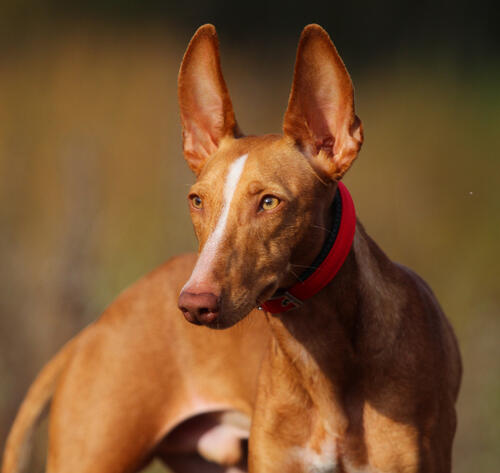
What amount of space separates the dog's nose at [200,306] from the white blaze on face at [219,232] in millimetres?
53

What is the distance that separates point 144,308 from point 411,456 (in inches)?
57.6

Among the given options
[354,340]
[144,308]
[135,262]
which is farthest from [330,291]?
[135,262]

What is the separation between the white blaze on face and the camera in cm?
230

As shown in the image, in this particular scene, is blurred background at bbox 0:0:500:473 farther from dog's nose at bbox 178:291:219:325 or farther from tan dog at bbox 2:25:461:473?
dog's nose at bbox 178:291:219:325

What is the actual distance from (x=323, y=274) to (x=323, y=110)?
546 millimetres

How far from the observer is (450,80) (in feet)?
19.7

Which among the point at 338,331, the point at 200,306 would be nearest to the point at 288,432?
the point at 338,331

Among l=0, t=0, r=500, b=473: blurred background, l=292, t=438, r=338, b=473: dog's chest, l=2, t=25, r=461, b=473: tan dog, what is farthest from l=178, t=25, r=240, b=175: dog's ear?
l=0, t=0, r=500, b=473: blurred background

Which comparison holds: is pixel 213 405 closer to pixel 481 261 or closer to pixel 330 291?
pixel 330 291

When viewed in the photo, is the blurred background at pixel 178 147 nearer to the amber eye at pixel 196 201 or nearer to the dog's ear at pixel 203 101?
the dog's ear at pixel 203 101

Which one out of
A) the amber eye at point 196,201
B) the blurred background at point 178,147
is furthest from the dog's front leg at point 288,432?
the blurred background at point 178,147

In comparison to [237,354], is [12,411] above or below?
below

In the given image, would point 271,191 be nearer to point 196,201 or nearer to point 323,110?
point 196,201

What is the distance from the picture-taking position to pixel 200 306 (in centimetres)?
221
